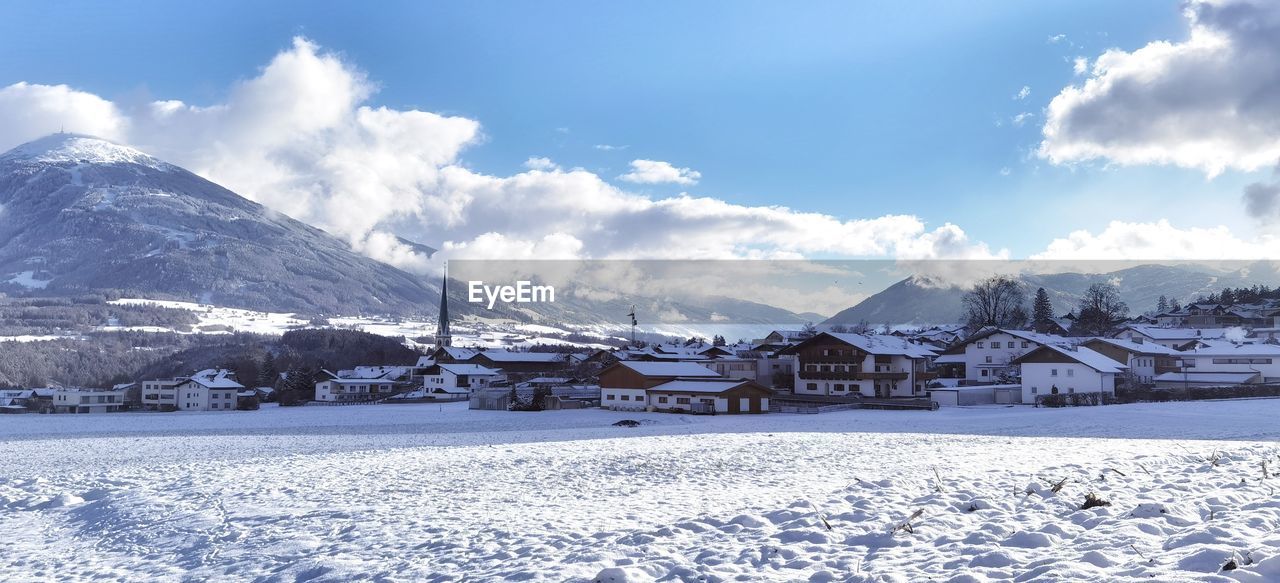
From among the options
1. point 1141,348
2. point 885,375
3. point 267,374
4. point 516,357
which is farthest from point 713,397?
point 267,374

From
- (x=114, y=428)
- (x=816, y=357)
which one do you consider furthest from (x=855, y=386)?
(x=114, y=428)

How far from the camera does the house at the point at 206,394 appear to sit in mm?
77000

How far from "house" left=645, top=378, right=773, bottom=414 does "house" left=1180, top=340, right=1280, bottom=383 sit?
38333mm

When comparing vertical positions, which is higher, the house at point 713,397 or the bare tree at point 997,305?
the bare tree at point 997,305

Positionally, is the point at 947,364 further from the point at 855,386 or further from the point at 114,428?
the point at 114,428

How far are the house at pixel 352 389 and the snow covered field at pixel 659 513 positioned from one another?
188 ft

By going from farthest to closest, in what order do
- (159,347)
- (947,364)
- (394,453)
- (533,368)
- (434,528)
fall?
(159,347), (533,368), (947,364), (394,453), (434,528)

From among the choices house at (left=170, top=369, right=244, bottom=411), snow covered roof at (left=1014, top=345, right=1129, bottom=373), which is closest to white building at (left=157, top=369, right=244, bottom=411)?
house at (left=170, top=369, right=244, bottom=411)

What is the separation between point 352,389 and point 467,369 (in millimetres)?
12618

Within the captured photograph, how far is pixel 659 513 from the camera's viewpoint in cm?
1295

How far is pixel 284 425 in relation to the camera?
4622 centimetres

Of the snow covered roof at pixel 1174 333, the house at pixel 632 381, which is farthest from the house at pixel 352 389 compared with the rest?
the snow covered roof at pixel 1174 333

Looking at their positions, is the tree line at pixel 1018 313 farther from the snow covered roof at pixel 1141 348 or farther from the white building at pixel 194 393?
the white building at pixel 194 393

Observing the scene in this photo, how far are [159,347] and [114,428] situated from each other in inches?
6256
